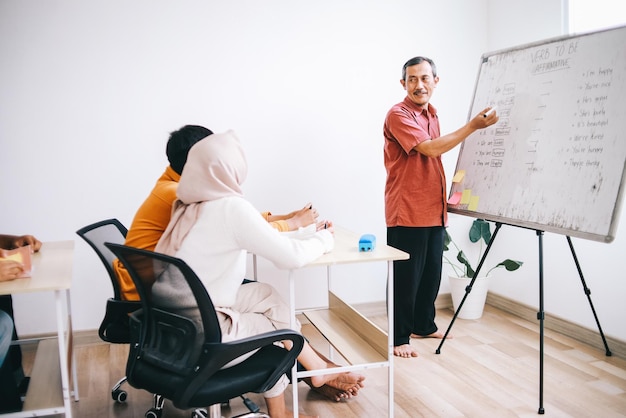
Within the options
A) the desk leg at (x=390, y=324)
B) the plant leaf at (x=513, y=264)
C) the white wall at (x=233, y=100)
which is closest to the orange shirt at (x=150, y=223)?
the desk leg at (x=390, y=324)

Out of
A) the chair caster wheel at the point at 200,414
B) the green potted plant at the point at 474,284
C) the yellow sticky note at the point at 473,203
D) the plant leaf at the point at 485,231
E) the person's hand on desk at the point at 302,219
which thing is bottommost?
the chair caster wheel at the point at 200,414

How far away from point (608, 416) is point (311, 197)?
2139mm

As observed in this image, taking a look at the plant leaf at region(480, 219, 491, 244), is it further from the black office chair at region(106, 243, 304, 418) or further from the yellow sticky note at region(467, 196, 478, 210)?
the black office chair at region(106, 243, 304, 418)

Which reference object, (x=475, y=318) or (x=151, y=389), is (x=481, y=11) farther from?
(x=151, y=389)

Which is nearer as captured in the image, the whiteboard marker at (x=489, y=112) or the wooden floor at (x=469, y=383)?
the wooden floor at (x=469, y=383)

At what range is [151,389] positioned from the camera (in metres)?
1.71

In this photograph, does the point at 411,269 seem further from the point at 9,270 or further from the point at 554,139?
the point at 9,270

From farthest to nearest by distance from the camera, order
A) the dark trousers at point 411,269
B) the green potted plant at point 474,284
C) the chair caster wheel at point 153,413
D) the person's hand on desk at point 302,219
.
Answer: the green potted plant at point 474,284 < the dark trousers at point 411,269 < the person's hand on desk at point 302,219 < the chair caster wheel at point 153,413

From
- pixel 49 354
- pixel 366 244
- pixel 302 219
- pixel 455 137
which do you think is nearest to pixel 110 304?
pixel 49 354

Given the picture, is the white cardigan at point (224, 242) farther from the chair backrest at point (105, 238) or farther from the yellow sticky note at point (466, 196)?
the yellow sticky note at point (466, 196)

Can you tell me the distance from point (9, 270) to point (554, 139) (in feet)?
7.56

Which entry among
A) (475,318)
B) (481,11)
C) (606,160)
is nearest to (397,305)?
(475,318)

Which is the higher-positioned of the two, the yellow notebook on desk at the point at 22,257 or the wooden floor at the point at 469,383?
the yellow notebook on desk at the point at 22,257

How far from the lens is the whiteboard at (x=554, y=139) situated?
2225mm
